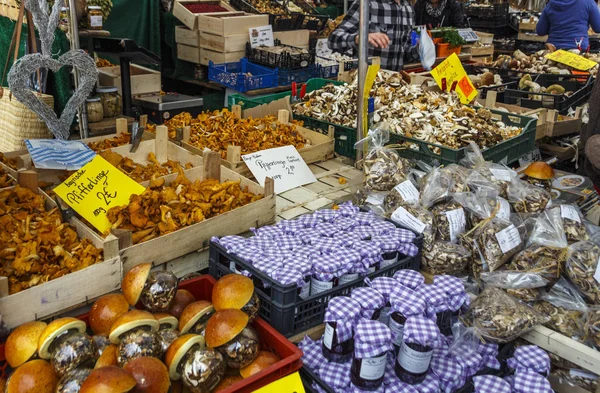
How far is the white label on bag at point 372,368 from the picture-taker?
5.30 ft

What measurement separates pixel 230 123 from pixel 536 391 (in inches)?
97.8

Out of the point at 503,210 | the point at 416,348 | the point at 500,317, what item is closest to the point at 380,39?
the point at 503,210

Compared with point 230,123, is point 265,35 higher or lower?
higher

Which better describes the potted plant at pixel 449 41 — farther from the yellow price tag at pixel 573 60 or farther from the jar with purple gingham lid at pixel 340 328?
the jar with purple gingham lid at pixel 340 328

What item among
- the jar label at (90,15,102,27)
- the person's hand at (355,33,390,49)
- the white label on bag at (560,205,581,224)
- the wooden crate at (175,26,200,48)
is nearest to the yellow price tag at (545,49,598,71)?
the person's hand at (355,33,390,49)

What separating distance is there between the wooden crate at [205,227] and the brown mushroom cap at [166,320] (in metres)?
0.39

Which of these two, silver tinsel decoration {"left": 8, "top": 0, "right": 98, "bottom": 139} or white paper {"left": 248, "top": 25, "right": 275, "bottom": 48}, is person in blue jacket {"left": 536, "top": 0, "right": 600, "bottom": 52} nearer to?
white paper {"left": 248, "top": 25, "right": 275, "bottom": 48}

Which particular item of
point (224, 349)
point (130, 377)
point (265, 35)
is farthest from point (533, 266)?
point (265, 35)

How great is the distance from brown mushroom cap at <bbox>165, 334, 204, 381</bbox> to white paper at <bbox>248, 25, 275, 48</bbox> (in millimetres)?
4966

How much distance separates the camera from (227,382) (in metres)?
1.60

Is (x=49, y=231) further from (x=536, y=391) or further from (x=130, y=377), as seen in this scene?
(x=536, y=391)

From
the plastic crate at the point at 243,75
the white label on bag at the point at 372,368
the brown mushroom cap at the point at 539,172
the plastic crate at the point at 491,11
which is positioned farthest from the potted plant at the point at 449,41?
the white label on bag at the point at 372,368

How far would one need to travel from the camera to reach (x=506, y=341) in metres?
1.91

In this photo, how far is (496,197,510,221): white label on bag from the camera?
241 cm
